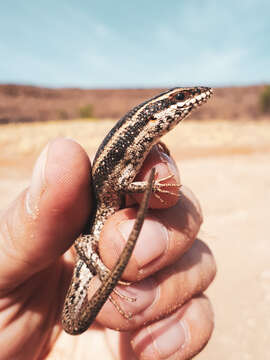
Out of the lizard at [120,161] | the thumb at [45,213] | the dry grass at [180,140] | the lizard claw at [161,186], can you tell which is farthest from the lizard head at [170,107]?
the dry grass at [180,140]

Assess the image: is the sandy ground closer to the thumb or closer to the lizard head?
the lizard head

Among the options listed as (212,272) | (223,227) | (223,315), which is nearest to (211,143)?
(223,227)

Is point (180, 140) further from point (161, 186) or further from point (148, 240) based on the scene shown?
point (148, 240)

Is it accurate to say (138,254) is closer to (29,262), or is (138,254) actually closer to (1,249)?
(29,262)

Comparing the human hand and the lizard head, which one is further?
the lizard head

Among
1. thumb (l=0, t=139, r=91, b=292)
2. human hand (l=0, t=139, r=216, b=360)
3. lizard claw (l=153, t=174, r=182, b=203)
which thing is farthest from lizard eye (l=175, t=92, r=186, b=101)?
thumb (l=0, t=139, r=91, b=292)

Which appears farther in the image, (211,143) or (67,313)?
(211,143)
